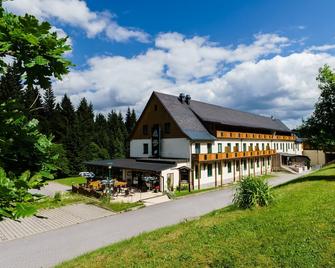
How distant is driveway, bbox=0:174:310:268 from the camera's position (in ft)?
47.8

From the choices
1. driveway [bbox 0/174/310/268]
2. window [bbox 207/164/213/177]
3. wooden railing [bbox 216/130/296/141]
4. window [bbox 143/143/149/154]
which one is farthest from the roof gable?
driveway [bbox 0/174/310/268]

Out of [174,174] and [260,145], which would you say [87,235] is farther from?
[260,145]

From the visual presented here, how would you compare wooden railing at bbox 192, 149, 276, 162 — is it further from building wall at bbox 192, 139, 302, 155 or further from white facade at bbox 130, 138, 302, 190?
building wall at bbox 192, 139, 302, 155

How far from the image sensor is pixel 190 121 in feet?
123

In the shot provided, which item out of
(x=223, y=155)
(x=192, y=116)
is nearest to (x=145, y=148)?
(x=192, y=116)

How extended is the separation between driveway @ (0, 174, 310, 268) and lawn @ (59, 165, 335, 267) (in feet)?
14.0

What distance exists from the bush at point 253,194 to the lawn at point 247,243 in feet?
2.19

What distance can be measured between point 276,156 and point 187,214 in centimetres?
3651

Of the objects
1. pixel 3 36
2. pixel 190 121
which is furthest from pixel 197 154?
pixel 3 36

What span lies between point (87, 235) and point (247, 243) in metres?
11.3

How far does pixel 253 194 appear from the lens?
1455 centimetres

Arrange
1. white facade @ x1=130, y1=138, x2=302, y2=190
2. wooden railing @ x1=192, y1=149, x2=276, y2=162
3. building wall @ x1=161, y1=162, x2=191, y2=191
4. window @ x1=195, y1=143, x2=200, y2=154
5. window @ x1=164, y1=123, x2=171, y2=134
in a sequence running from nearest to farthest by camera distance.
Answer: building wall @ x1=161, y1=162, x2=191, y2=191 < wooden railing @ x1=192, y1=149, x2=276, y2=162 < white facade @ x1=130, y1=138, x2=302, y2=190 < window @ x1=195, y1=143, x2=200, y2=154 < window @ x1=164, y1=123, x2=171, y2=134

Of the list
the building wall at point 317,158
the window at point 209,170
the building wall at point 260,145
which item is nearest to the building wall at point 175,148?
the building wall at point 260,145

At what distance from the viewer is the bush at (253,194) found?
47.5ft
